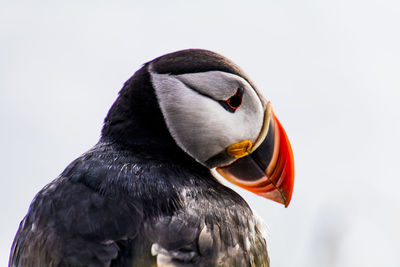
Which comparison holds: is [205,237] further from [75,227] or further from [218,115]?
[218,115]

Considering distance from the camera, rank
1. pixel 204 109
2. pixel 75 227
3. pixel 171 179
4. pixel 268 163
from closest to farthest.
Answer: pixel 75 227
pixel 171 179
pixel 204 109
pixel 268 163

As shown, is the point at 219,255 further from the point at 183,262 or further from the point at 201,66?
the point at 201,66

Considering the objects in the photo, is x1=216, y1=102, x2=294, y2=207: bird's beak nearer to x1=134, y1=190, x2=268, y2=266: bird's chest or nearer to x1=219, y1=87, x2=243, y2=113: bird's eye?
x1=219, y1=87, x2=243, y2=113: bird's eye

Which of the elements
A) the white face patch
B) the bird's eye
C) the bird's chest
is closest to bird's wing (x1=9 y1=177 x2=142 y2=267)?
the bird's chest

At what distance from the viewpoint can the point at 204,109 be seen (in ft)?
14.5

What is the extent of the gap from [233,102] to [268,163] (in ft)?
1.39

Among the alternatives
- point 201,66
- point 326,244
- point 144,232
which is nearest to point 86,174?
point 144,232

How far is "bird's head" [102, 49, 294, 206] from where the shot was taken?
4.44 m

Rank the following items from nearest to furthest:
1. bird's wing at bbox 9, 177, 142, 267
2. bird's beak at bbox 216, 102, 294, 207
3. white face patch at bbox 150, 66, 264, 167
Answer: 1. bird's wing at bbox 9, 177, 142, 267
2. white face patch at bbox 150, 66, 264, 167
3. bird's beak at bbox 216, 102, 294, 207

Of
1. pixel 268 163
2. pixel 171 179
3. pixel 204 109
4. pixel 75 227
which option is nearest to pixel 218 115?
pixel 204 109

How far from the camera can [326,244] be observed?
4.25 m

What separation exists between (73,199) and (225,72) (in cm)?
110

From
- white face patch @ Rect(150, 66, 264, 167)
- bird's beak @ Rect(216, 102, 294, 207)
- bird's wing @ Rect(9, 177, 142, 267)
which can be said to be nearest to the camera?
bird's wing @ Rect(9, 177, 142, 267)

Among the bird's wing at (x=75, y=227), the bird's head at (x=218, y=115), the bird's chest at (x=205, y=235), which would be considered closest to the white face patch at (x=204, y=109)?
the bird's head at (x=218, y=115)
